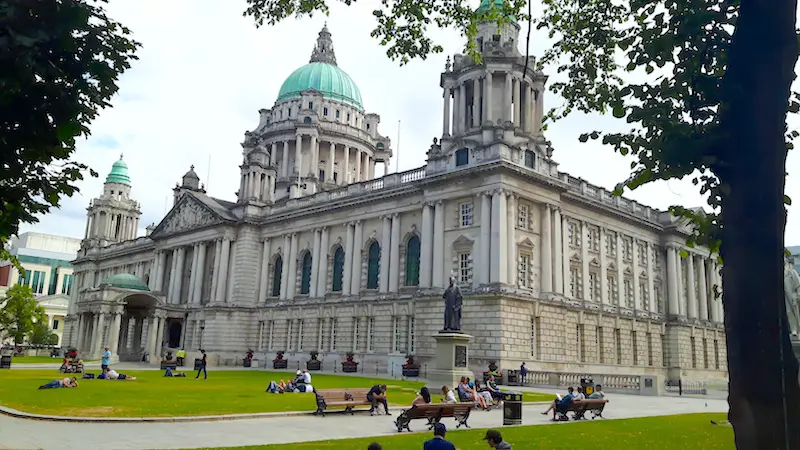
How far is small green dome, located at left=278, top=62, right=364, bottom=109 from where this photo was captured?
289 ft

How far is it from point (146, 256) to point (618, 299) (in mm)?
55897

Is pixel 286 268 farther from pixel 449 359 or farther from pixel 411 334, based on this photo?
pixel 449 359

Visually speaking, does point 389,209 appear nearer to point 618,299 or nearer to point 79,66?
point 618,299

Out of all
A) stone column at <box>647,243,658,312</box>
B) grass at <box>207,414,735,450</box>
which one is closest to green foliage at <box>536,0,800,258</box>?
grass at <box>207,414,735,450</box>

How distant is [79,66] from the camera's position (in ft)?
24.3

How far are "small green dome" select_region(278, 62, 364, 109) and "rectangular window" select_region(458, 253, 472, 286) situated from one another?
161 ft

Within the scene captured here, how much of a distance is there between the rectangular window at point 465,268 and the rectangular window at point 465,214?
6.90ft

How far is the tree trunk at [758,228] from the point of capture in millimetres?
7043

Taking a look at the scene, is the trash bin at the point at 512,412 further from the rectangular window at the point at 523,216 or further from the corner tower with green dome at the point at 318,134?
the corner tower with green dome at the point at 318,134

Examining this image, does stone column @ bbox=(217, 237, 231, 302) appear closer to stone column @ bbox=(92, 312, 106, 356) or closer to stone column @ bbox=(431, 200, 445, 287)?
stone column @ bbox=(92, 312, 106, 356)

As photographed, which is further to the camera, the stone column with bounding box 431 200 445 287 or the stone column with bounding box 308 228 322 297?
the stone column with bounding box 308 228 322 297

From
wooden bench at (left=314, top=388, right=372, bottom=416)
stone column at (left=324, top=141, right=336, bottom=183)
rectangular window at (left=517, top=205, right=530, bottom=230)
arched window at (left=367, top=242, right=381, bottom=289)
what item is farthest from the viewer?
stone column at (left=324, top=141, right=336, bottom=183)

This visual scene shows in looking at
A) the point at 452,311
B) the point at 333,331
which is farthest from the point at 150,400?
the point at 333,331

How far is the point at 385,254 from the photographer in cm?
5003
